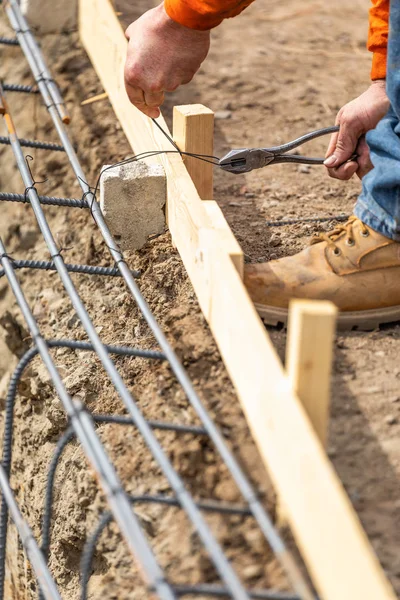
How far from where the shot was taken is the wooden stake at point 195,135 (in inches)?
102

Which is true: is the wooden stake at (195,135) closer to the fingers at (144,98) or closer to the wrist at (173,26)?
the fingers at (144,98)

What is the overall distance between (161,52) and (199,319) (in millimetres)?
806

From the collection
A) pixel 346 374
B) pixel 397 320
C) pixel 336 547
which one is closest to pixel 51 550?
pixel 346 374

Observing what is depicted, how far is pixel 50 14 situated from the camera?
4156 millimetres

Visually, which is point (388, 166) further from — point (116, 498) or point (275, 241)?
point (116, 498)

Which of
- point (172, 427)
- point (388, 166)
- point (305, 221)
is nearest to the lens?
point (172, 427)

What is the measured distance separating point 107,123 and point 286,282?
1.66 meters


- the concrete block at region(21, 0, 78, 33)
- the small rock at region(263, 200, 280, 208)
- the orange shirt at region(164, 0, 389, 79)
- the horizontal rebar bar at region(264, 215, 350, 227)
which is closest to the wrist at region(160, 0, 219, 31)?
the orange shirt at region(164, 0, 389, 79)

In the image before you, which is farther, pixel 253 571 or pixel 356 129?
pixel 356 129

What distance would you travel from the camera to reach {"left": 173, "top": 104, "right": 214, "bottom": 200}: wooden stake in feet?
8.48

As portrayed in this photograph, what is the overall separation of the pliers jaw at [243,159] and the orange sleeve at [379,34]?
421mm

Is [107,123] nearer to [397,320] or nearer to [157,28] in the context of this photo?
[157,28]

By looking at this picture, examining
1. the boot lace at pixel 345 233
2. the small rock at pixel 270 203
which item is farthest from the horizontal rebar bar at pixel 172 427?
the small rock at pixel 270 203

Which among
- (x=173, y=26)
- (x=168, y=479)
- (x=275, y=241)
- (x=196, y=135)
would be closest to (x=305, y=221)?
(x=275, y=241)
